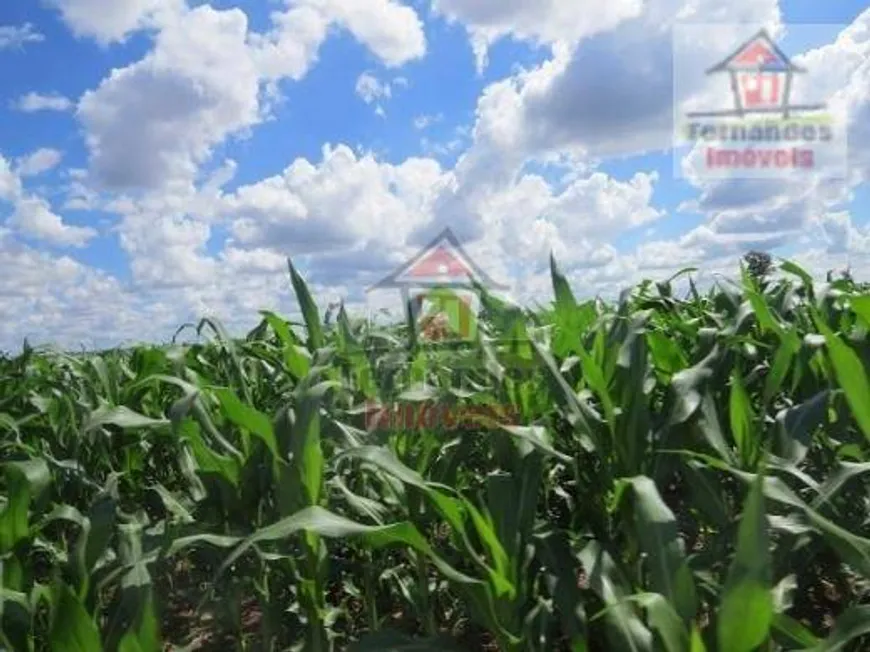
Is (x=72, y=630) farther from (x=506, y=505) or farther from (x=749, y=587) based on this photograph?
(x=749, y=587)

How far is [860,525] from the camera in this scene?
1.88 metres

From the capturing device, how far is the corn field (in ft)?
4.14

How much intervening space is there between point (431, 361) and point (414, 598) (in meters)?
0.98

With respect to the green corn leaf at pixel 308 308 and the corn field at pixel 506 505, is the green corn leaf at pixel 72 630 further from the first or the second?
the green corn leaf at pixel 308 308

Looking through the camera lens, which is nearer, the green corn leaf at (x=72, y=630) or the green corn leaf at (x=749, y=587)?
the green corn leaf at (x=749, y=587)

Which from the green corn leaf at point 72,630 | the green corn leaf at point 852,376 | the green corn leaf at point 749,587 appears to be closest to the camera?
the green corn leaf at point 749,587

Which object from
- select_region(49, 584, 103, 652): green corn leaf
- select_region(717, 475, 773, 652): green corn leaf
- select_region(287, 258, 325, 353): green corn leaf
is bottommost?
select_region(49, 584, 103, 652): green corn leaf

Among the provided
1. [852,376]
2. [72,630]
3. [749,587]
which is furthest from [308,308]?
[749,587]

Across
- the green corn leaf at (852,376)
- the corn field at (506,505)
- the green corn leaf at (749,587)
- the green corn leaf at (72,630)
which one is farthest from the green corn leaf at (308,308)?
the green corn leaf at (749,587)

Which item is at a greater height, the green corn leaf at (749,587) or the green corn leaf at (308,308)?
the green corn leaf at (308,308)

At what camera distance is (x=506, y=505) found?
4.89ft

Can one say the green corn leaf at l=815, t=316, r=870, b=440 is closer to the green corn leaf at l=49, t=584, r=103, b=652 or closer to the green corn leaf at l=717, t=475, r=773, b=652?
the green corn leaf at l=717, t=475, r=773, b=652

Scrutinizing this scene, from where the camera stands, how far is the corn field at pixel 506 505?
4.14 ft

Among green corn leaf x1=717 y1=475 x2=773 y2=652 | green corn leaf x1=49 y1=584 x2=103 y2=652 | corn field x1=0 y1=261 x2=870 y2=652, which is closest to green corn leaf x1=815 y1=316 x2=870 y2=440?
corn field x1=0 y1=261 x2=870 y2=652
